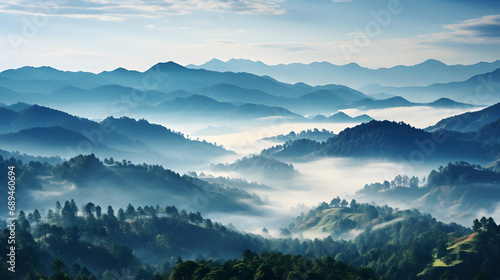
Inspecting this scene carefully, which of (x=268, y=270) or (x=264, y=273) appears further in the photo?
(x=268, y=270)

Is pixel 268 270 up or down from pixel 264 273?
up

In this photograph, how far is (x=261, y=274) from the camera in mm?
130625

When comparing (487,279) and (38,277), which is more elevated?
(38,277)

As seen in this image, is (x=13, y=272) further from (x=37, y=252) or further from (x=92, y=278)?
(x=37, y=252)

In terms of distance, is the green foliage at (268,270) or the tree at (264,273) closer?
the tree at (264,273)

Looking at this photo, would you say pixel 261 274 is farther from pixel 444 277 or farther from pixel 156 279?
pixel 444 277

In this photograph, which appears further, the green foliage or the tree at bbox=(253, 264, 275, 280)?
the green foliage

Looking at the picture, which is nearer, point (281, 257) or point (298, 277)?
point (298, 277)

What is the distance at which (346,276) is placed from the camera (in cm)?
14262

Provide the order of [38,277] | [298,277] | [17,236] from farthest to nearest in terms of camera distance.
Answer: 1. [17,236]
2. [38,277]
3. [298,277]

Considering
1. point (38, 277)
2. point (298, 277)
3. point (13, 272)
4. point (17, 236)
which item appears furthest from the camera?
point (17, 236)

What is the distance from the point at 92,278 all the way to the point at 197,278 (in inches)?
1866

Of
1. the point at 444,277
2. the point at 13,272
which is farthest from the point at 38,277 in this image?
the point at 444,277

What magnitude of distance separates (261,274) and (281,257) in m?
24.6
